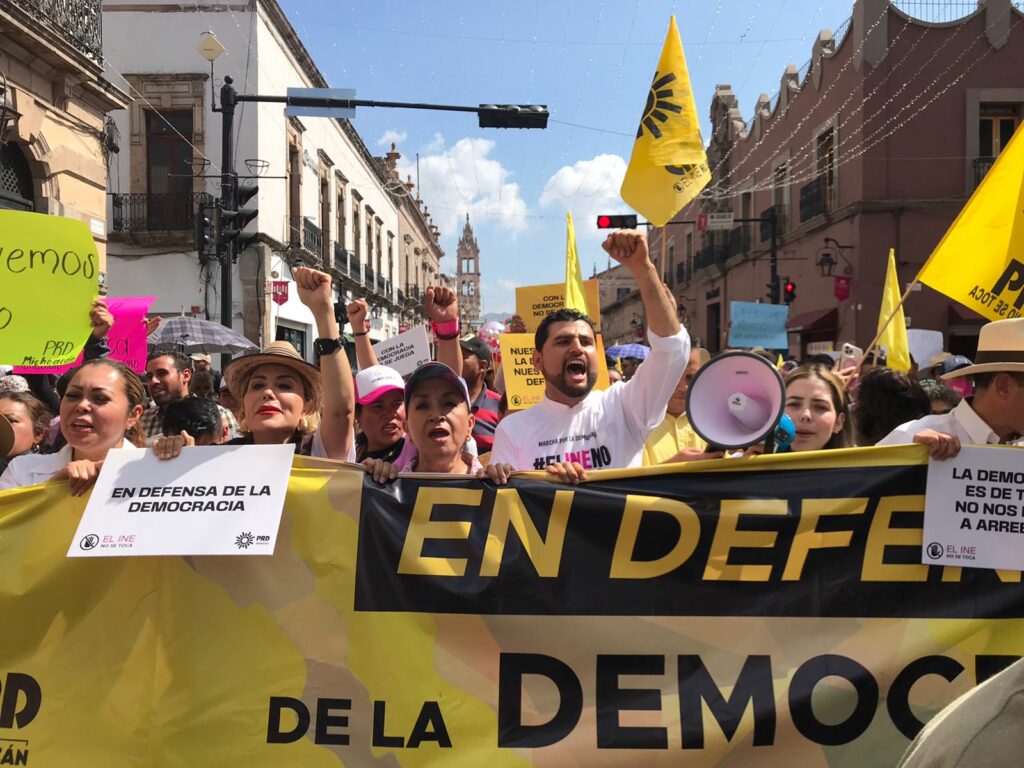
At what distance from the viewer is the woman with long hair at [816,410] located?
3.48 metres

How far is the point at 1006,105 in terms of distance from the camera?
68.9 feet

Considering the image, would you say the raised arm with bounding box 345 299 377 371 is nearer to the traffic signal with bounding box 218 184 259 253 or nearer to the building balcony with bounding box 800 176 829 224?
the traffic signal with bounding box 218 184 259 253

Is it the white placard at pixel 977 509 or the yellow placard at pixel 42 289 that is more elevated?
the yellow placard at pixel 42 289

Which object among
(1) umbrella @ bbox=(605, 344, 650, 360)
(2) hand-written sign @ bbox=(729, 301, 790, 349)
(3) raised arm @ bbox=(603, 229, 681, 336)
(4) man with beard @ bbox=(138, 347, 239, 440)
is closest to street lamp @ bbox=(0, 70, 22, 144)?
(4) man with beard @ bbox=(138, 347, 239, 440)

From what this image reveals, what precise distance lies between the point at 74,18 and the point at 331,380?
1129 cm

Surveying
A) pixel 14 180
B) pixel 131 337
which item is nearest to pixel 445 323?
pixel 131 337

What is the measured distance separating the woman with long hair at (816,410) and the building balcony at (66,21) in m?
10.5

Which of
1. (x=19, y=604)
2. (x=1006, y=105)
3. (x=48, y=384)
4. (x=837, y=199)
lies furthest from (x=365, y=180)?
(x=19, y=604)

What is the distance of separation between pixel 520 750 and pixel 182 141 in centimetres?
2263

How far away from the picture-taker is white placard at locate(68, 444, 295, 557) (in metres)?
2.50

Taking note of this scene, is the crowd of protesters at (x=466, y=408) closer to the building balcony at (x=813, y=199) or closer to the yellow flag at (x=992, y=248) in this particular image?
the yellow flag at (x=992, y=248)

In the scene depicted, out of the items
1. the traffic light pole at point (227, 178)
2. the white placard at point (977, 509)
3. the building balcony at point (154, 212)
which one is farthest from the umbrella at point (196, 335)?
the building balcony at point (154, 212)

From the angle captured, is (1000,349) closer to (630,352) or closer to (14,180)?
(630,352)

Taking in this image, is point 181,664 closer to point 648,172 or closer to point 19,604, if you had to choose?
point 19,604
